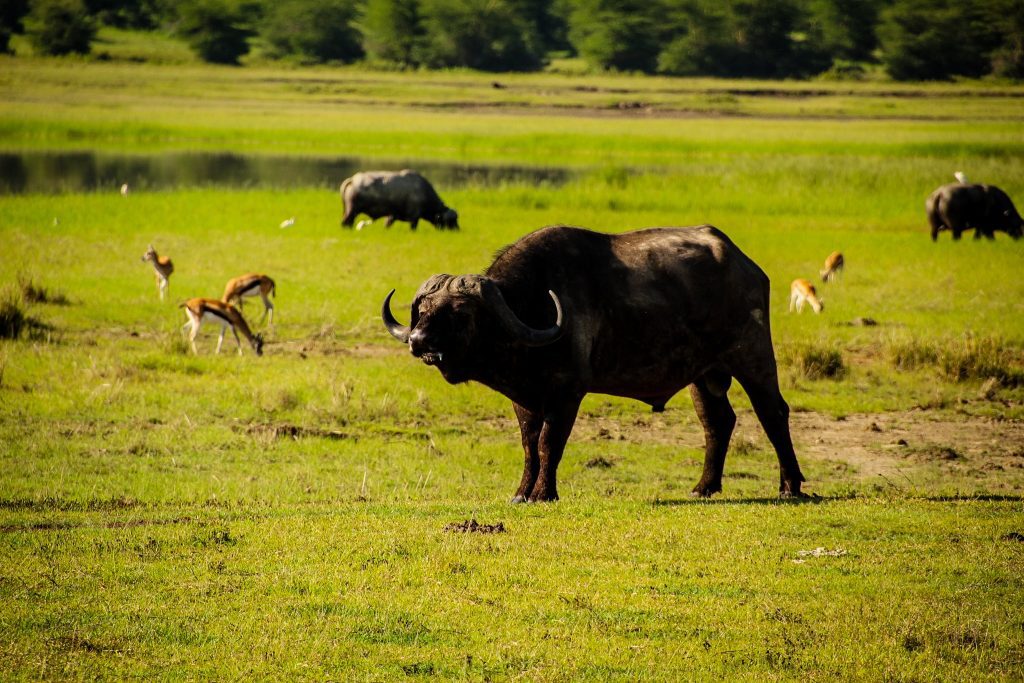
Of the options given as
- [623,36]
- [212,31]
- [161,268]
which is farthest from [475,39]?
[161,268]

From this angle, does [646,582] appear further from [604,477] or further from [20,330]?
[20,330]

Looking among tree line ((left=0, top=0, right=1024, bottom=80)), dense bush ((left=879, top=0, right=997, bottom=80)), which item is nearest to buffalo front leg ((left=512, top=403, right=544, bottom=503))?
dense bush ((left=879, top=0, right=997, bottom=80))

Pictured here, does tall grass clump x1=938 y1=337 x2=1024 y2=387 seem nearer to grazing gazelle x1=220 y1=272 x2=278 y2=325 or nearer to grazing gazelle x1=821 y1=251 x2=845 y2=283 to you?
grazing gazelle x1=821 y1=251 x2=845 y2=283

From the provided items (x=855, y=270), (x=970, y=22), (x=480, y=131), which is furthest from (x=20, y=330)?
(x=970, y=22)

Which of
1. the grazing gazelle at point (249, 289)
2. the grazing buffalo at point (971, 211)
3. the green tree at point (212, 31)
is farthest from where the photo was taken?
the green tree at point (212, 31)

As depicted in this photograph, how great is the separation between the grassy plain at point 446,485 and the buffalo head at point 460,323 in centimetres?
108

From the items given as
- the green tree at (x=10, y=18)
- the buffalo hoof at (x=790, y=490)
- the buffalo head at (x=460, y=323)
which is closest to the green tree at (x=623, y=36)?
the green tree at (x=10, y=18)

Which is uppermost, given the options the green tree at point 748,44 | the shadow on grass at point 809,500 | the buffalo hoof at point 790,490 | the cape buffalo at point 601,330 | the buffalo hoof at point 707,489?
the cape buffalo at point 601,330

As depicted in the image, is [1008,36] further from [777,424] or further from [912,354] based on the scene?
[777,424]

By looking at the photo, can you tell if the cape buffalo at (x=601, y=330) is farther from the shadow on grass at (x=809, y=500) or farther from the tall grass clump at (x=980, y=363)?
the tall grass clump at (x=980, y=363)

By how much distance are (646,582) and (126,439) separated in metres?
6.56

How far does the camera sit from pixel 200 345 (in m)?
17.6

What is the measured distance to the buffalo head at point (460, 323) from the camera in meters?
9.45

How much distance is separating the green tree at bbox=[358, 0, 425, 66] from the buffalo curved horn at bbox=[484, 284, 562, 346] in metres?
99.4
